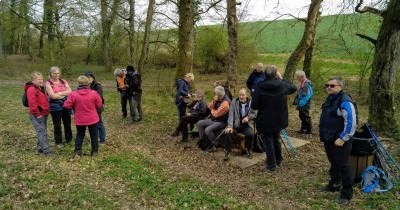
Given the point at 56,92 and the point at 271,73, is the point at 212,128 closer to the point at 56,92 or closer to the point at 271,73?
the point at 271,73

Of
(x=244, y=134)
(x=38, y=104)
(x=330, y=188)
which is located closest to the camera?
(x=330, y=188)

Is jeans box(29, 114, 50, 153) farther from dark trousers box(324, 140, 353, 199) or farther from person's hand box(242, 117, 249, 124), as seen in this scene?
dark trousers box(324, 140, 353, 199)

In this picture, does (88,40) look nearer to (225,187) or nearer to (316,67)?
(316,67)

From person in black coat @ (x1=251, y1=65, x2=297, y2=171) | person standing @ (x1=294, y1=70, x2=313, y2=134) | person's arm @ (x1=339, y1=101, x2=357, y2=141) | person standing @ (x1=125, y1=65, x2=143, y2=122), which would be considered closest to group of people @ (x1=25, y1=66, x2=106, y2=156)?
person standing @ (x1=125, y1=65, x2=143, y2=122)

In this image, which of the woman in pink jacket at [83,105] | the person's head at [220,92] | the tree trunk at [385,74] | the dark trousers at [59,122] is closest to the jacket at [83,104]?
the woman in pink jacket at [83,105]

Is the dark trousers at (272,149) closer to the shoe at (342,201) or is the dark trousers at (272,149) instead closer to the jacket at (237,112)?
the jacket at (237,112)

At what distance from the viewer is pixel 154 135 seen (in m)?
10.6

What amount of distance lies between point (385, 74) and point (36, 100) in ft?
25.6

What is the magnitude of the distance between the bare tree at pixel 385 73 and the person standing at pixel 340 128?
423 centimetres

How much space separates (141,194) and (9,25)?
2265 centimetres

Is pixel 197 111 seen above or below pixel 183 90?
below

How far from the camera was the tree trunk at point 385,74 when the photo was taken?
9.13 m

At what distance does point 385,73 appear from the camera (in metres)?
9.34

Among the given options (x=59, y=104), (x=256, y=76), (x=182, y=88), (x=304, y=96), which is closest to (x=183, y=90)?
(x=182, y=88)
